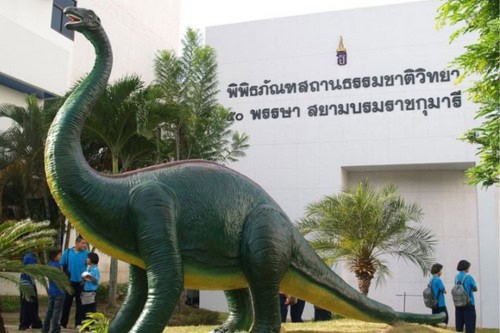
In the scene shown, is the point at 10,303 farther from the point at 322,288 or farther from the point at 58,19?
the point at 322,288

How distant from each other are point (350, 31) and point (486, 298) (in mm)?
9349

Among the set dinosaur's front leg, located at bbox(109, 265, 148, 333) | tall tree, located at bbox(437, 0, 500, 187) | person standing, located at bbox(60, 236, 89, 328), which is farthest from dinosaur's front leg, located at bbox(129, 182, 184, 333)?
tall tree, located at bbox(437, 0, 500, 187)

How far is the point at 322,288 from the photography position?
174 inches

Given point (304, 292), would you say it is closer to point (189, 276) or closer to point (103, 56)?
point (189, 276)

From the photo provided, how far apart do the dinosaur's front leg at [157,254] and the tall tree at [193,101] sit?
10.6 m

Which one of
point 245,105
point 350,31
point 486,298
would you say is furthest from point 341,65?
point 486,298

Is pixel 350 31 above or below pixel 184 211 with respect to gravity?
above

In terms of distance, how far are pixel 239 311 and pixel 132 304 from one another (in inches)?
45.0

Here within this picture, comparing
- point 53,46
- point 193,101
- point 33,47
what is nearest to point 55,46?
point 53,46

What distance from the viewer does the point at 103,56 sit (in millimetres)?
3777

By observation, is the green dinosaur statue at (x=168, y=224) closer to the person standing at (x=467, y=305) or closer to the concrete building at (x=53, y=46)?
the person standing at (x=467, y=305)

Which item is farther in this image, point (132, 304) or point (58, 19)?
point (58, 19)

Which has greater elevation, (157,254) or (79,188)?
(79,188)

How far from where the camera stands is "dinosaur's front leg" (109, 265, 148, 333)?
3.78 metres
